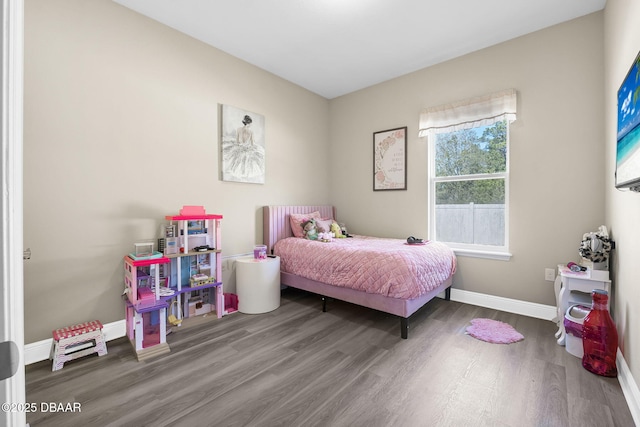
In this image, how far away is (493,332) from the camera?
244cm

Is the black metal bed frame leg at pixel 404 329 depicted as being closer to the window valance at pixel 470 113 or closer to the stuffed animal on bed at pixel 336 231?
the stuffed animal on bed at pixel 336 231

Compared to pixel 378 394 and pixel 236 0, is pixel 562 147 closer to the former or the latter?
pixel 378 394

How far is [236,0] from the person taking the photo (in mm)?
2344

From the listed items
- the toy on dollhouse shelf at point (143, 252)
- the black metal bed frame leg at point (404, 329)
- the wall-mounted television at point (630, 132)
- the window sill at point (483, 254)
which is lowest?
the black metal bed frame leg at point (404, 329)

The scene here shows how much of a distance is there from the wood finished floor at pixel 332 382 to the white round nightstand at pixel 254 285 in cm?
37

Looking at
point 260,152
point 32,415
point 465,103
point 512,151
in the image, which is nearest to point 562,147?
point 512,151

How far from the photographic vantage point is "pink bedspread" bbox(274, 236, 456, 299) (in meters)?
2.37

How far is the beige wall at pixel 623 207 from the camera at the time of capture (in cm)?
158

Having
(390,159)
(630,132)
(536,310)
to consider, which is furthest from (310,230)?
(630,132)

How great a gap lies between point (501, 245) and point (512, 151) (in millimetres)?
991

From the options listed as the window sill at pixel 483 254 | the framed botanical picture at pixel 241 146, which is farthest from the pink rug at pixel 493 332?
the framed botanical picture at pixel 241 146

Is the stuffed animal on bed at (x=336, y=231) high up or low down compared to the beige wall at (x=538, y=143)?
down

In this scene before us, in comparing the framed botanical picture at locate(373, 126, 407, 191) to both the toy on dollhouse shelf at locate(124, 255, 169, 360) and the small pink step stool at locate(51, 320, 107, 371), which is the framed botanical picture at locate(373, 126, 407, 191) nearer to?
the toy on dollhouse shelf at locate(124, 255, 169, 360)

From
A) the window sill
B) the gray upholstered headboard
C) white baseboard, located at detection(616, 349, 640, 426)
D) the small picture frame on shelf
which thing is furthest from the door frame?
the window sill
